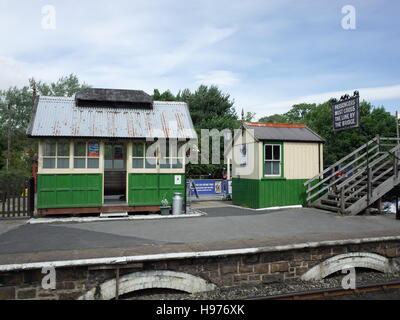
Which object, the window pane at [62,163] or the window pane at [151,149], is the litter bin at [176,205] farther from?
the window pane at [62,163]

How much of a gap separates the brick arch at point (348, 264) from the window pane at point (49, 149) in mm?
9358

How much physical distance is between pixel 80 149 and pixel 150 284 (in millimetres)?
7212

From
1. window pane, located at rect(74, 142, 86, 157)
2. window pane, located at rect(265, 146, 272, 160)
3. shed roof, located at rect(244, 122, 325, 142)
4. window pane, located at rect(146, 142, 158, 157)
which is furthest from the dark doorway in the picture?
window pane, located at rect(265, 146, 272, 160)

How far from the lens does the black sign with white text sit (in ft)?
38.8

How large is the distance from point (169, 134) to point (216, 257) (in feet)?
22.4

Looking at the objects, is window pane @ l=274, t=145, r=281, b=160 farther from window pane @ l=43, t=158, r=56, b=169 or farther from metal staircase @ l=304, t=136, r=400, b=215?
window pane @ l=43, t=158, r=56, b=169

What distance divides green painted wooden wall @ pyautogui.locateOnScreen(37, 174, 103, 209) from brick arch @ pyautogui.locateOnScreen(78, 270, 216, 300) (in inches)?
241

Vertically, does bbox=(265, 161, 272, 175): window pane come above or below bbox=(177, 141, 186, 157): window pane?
below

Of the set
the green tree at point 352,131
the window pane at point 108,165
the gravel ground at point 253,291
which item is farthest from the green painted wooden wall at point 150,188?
the green tree at point 352,131

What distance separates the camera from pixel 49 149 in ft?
35.8

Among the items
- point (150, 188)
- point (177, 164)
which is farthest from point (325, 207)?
point (150, 188)

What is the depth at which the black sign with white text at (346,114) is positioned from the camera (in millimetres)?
11812

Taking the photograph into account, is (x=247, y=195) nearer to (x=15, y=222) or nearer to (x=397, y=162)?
(x=397, y=162)
